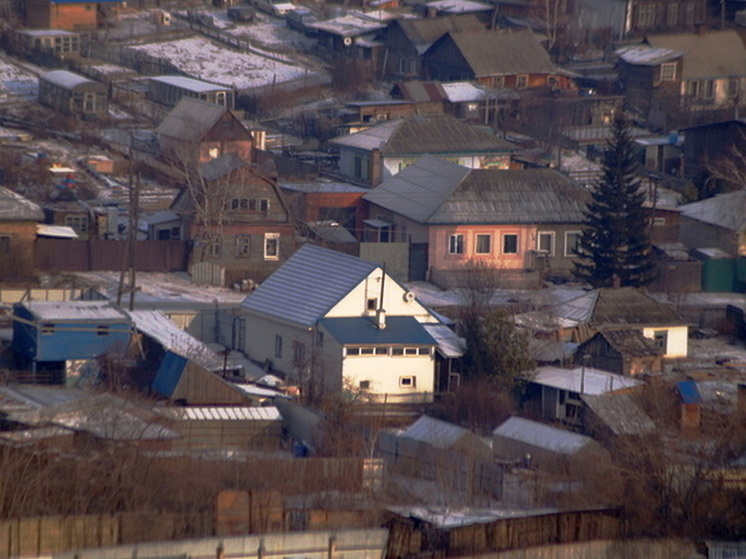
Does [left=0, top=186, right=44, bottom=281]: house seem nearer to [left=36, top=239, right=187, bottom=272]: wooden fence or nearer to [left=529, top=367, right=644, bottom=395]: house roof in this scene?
[left=36, top=239, right=187, bottom=272]: wooden fence

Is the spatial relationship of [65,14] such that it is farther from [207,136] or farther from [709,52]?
[709,52]

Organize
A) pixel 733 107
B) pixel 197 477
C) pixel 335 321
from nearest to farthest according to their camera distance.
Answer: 1. pixel 197 477
2. pixel 335 321
3. pixel 733 107

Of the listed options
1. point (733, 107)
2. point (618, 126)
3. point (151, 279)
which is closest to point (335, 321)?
point (151, 279)

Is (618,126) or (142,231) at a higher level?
(618,126)

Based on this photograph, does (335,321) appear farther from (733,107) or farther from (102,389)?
(733,107)

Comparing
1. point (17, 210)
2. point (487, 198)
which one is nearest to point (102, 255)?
point (17, 210)

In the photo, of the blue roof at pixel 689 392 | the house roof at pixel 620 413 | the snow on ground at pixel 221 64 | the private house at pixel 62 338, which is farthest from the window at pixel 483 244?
the snow on ground at pixel 221 64

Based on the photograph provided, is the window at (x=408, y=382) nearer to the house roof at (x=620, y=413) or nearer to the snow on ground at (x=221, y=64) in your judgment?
the house roof at (x=620, y=413)

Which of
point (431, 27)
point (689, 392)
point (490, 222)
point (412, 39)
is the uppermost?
point (431, 27)
